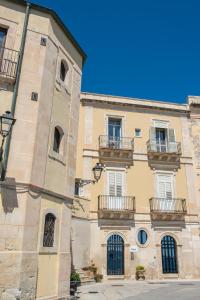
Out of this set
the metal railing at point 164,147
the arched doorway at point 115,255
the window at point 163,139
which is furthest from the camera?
the window at point 163,139

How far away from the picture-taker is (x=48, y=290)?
9.38m

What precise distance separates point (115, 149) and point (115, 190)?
286cm

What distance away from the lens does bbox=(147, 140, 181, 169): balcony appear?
21.3m

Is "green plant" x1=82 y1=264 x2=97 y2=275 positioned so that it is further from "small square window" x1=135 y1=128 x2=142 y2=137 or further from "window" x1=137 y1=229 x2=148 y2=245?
"small square window" x1=135 y1=128 x2=142 y2=137

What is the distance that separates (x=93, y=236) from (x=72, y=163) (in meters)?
8.81

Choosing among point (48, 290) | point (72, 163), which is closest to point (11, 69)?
point (72, 163)

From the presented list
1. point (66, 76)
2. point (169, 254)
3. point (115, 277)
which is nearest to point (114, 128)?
point (169, 254)

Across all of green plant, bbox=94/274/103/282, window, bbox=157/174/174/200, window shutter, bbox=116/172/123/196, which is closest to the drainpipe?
green plant, bbox=94/274/103/282

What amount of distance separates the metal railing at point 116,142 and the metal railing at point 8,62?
11.3 meters

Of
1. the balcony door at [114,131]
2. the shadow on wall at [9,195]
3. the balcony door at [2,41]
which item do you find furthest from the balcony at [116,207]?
the balcony door at [2,41]

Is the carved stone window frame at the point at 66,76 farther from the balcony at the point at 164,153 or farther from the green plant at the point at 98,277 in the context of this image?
the green plant at the point at 98,277

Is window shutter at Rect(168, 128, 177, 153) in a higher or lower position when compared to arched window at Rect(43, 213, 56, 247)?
higher

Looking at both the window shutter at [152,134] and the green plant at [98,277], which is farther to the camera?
the window shutter at [152,134]

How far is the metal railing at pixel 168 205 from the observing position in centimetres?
2003
